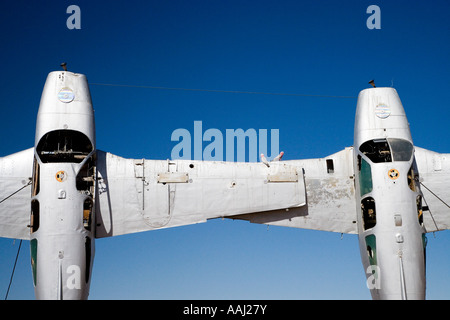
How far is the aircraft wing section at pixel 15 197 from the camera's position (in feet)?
113

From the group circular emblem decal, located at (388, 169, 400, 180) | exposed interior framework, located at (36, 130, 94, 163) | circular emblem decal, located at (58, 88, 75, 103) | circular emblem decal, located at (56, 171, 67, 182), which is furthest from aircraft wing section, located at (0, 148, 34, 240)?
circular emblem decal, located at (388, 169, 400, 180)

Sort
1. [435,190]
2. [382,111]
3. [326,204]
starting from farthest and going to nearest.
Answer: [435,190] < [326,204] < [382,111]

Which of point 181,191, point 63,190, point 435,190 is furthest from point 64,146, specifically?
point 435,190

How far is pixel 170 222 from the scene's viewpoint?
1366 inches

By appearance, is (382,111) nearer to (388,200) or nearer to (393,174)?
(393,174)

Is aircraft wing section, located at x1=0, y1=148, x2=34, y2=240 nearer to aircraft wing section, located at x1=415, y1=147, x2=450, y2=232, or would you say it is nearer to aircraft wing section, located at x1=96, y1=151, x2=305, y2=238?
aircraft wing section, located at x1=96, y1=151, x2=305, y2=238

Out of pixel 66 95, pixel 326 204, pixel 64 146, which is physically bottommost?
pixel 326 204

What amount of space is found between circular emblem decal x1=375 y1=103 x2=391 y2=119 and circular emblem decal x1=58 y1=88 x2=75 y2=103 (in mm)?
14048

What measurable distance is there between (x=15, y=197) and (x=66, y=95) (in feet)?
18.0

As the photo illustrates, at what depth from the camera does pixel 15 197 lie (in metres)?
34.7

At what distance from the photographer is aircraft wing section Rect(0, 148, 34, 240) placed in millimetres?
34594

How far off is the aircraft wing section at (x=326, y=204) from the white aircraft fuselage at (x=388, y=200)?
0.79 meters

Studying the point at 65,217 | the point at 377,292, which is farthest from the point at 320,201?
the point at 65,217
